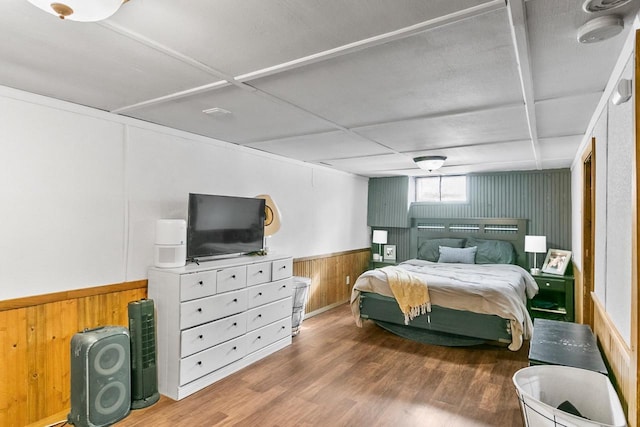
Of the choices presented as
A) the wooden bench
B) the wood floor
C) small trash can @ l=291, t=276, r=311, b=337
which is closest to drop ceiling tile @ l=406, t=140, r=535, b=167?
the wooden bench

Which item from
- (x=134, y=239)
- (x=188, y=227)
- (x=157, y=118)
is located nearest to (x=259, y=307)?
(x=188, y=227)

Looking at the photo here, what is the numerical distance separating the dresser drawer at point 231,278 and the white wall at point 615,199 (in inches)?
111

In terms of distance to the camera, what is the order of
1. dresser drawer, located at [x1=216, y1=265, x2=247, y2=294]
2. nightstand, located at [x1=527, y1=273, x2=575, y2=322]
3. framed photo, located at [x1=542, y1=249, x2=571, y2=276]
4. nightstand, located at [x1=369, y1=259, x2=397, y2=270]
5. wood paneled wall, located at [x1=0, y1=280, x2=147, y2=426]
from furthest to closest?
nightstand, located at [x1=369, y1=259, x2=397, y2=270] → framed photo, located at [x1=542, y1=249, x2=571, y2=276] → nightstand, located at [x1=527, y1=273, x2=575, y2=322] → dresser drawer, located at [x1=216, y1=265, x2=247, y2=294] → wood paneled wall, located at [x1=0, y1=280, x2=147, y2=426]

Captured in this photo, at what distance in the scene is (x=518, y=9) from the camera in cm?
134

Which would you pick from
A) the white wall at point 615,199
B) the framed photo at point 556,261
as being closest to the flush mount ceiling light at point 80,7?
the white wall at point 615,199

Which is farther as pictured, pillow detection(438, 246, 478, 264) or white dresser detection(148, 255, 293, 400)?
pillow detection(438, 246, 478, 264)

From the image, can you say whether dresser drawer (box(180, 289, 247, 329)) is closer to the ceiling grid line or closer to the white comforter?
the white comforter

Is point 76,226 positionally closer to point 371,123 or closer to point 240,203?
point 240,203

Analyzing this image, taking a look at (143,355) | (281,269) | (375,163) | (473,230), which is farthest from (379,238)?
(143,355)

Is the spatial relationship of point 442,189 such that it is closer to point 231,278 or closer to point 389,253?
point 389,253

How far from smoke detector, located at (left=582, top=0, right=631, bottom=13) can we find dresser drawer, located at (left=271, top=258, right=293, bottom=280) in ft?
10.7

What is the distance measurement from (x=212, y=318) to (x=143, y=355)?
59 centimetres

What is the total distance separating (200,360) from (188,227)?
1.17m

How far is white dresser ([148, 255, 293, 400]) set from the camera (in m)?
2.92
